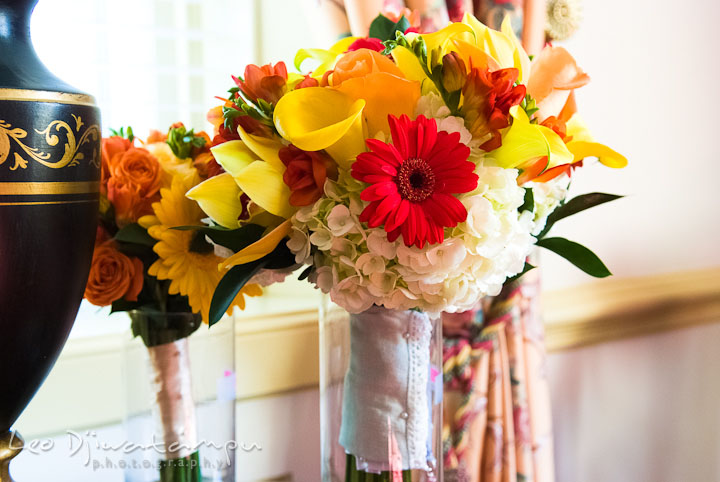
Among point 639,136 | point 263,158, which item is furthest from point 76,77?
point 639,136

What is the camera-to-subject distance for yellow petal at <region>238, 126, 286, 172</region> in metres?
0.58

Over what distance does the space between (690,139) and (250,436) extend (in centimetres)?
112

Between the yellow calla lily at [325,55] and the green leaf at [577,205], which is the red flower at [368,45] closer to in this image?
the yellow calla lily at [325,55]

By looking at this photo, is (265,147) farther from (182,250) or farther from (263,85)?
(182,250)

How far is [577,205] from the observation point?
703 mm

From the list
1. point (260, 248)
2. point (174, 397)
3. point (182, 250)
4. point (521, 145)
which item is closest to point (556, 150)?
point (521, 145)

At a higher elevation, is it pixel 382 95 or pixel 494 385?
pixel 382 95

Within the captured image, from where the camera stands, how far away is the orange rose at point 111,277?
727 millimetres

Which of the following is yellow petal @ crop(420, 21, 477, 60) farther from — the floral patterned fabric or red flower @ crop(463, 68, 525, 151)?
the floral patterned fabric

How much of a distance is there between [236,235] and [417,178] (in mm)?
170

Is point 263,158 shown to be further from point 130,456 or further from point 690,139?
point 690,139

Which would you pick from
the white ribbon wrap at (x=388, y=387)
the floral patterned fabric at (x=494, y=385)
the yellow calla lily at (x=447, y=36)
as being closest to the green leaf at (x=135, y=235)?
the white ribbon wrap at (x=388, y=387)

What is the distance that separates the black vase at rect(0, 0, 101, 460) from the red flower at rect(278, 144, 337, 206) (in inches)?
7.3

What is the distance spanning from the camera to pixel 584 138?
0.70 meters
